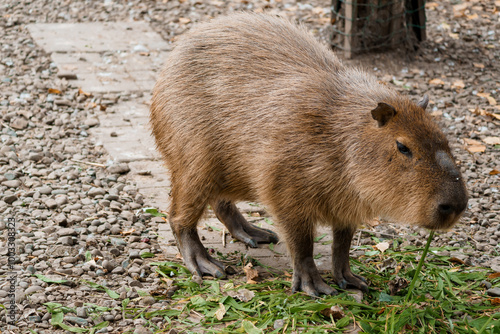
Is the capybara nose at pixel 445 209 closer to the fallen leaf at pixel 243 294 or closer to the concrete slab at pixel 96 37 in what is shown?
the fallen leaf at pixel 243 294

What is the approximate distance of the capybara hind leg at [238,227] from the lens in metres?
4.33

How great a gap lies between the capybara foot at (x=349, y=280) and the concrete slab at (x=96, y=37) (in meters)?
4.66

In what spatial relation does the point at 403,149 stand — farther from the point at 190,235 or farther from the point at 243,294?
the point at 190,235

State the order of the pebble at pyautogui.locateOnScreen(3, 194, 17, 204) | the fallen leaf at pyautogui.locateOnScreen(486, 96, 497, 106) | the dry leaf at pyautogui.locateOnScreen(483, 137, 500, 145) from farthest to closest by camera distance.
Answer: the fallen leaf at pyautogui.locateOnScreen(486, 96, 497, 106) < the dry leaf at pyautogui.locateOnScreen(483, 137, 500, 145) < the pebble at pyautogui.locateOnScreen(3, 194, 17, 204)

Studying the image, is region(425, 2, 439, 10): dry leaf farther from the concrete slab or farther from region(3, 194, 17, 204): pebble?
region(3, 194, 17, 204): pebble

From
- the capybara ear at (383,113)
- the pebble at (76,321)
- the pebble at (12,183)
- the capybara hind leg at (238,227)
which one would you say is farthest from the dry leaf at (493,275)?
the pebble at (12,183)

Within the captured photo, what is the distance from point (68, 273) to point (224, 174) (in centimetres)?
113

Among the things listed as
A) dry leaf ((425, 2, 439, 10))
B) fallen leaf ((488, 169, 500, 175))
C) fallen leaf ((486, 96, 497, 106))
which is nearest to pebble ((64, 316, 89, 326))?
A: fallen leaf ((488, 169, 500, 175))

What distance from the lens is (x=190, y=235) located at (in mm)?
4059

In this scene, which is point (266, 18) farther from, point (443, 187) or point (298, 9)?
point (298, 9)

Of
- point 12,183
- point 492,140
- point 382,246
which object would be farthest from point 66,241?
point 492,140

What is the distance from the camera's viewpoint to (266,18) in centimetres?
414

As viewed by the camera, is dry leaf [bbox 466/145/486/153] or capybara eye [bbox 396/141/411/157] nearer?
capybara eye [bbox 396/141/411/157]

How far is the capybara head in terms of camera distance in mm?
3057
